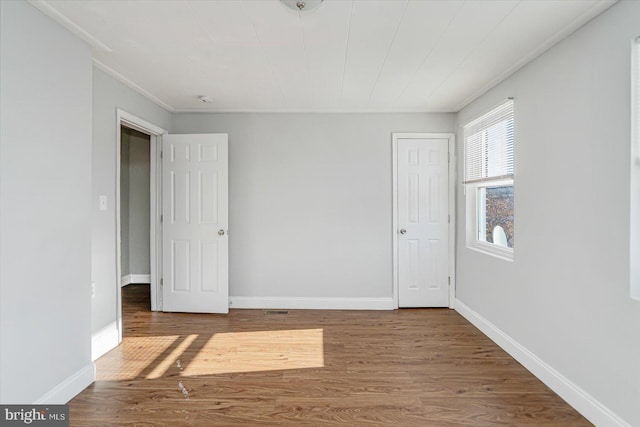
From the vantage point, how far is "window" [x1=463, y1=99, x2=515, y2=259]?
2963 mm

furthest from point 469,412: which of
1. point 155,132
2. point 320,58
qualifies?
point 155,132

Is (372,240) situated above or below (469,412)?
above

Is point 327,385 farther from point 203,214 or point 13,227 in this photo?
point 203,214

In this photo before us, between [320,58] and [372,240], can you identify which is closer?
[320,58]

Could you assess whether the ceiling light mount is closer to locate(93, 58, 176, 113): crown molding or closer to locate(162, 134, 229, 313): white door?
locate(93, 58, 176, 113): crown molding

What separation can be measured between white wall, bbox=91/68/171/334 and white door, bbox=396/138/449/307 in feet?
9.76

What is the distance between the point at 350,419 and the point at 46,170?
7.56 ft

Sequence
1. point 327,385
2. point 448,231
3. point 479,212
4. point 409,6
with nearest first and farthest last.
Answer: point 409,6 < point 327,385 < point 479,212 < point 448,231

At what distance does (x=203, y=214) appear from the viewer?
3.81 m

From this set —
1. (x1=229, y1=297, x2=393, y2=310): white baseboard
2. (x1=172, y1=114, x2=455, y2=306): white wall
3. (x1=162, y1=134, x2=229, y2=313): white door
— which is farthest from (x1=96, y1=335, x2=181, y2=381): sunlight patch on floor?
(x1=172, y1=114, x2=455, y2=306): white wall

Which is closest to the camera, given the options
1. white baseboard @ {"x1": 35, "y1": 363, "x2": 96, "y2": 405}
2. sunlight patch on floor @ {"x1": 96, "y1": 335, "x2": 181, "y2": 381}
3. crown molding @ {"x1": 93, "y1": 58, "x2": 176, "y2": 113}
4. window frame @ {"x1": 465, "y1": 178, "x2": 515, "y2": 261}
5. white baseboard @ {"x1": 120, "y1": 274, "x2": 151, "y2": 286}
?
white baseboard @ {"x1": 35, "y1": 363, "x2": 96, "y2": 405}

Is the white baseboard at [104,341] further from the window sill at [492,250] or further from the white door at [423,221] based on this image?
the window sill at [492,250]

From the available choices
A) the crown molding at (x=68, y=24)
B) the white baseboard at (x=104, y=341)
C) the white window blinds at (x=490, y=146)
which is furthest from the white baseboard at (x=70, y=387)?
the white window blinds at (x=490, y=146)

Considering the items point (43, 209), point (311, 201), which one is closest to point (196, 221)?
point (311, 201)
